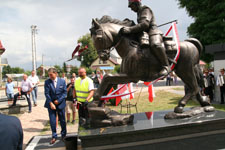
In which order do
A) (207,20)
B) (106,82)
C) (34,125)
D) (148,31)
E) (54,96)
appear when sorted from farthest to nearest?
(207,20) → (34,125) → (54,96) → (148,31) → (106,82)

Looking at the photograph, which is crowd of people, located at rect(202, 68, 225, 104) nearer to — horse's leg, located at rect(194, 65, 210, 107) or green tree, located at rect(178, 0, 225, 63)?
horse's leg, located at rect(194, 65, 210, 107)

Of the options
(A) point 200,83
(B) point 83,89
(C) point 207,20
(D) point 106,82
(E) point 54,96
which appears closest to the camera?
(D) point 106,82

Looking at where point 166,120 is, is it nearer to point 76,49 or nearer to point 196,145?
point 196,145

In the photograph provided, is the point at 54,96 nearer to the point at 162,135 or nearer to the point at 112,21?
the point at 112,21

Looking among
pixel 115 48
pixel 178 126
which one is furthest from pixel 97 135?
pixel 115 48

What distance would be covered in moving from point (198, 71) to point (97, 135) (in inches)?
100

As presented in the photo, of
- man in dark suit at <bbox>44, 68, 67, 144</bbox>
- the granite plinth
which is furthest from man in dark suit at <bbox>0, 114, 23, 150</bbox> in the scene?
man in dark suit at <bbox>44, 68, 67, 144</bbox>

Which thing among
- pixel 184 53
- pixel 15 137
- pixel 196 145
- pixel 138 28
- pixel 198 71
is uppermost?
pixel 138 28

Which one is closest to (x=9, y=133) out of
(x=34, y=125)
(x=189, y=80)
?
(x=189, y=80)

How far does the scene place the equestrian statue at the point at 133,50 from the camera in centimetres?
309

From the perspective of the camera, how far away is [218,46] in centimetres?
960

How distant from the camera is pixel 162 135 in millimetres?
2961

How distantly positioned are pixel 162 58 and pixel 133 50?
558mm

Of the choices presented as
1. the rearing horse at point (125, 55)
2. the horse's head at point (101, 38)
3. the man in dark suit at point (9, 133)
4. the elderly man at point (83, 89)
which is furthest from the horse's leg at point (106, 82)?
the man in dark suit at point (9, 133)
